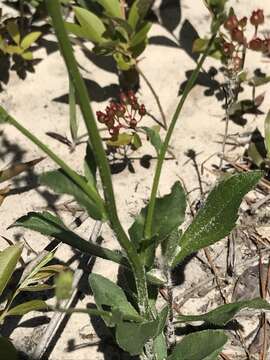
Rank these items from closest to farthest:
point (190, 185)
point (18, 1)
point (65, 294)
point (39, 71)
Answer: point (65, 294), point (190, 185), point (39, 71), point (18, 1)

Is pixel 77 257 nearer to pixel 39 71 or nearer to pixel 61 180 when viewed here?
pixel 61 180

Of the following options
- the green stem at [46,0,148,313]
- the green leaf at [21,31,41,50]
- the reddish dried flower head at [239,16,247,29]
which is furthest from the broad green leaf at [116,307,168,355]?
the green leaf at [21,31,41,50]

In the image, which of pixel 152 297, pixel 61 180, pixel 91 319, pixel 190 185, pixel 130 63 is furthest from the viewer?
pixel 130 63

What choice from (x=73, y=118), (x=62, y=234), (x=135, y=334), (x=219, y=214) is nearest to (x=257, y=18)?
(x=73, y=118)

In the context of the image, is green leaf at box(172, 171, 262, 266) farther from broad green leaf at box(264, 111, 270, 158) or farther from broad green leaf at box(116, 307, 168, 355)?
broad green leaf at box(264, 111, 270, 158)

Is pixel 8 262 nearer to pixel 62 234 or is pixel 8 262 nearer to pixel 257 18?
pixel 62 234

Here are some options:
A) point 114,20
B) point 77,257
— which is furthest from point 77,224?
point 114,20
